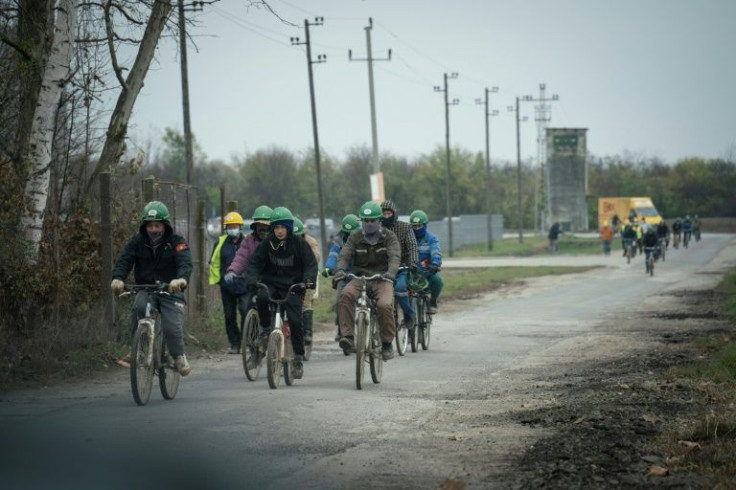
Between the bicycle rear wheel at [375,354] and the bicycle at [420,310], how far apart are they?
400 centimetres

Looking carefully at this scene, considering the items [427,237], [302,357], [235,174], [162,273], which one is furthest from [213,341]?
[235,174]

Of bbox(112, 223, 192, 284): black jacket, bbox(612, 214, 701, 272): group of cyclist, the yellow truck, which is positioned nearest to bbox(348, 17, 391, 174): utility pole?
bbox(612, 214, 701, 272): group of cyclist

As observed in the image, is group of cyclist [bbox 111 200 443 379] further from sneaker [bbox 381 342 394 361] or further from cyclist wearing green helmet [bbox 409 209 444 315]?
cyclist wearing green helmet [bbox 409 209 444 315]

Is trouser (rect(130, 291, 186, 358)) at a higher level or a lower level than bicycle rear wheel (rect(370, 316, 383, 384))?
higher

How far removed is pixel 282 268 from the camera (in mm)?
13617

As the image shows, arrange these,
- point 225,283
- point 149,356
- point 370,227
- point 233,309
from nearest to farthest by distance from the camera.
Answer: point 149,356
point 370,227
point 225,283
point 233,309

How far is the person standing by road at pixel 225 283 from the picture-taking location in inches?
706

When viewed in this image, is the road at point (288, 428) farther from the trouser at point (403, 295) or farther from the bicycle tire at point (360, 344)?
the trouser at point (403, 295)

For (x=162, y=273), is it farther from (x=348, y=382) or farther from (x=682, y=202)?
(x=682, y=202)

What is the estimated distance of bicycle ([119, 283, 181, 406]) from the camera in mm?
11797

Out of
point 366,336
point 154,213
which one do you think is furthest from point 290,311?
point 154,213

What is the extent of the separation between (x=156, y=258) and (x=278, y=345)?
5.97ft

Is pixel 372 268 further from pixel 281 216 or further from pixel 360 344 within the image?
pixel 281 216

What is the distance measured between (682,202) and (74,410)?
405 ft
